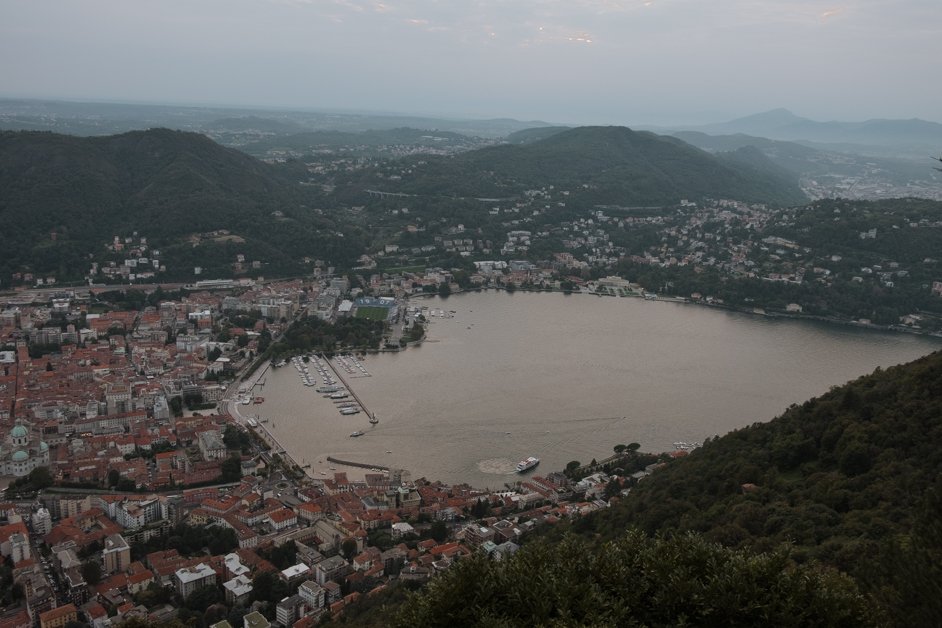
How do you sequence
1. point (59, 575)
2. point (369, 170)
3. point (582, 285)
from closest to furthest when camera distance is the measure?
1. point (59, 575)
2. point (582, 285)
3. point (369, 170)

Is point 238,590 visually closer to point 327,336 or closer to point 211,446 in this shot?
point 211,446

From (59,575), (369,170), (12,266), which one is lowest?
(59,575)

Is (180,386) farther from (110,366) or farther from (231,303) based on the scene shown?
(231,303)

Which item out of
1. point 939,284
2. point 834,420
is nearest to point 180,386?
point 834,420

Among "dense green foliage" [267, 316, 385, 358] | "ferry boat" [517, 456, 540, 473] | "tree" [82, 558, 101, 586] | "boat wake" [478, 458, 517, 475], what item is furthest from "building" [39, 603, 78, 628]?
"dense green foliage" [267, 316, 385, 358]

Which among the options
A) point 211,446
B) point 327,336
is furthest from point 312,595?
point 327,336

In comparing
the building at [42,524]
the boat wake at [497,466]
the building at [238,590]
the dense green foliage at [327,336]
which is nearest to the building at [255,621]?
the building at [238,590]

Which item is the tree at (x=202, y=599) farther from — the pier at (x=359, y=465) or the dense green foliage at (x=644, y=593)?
the dense green foliage at (x=644, y=593)
